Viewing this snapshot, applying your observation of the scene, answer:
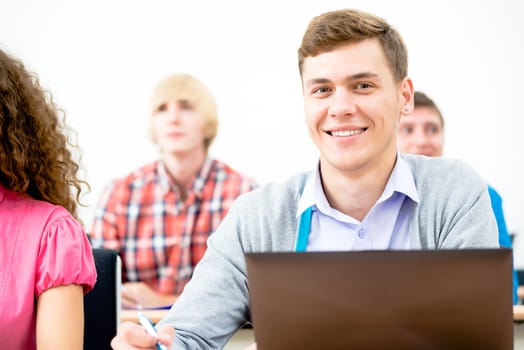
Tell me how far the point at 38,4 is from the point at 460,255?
3440 millimetres

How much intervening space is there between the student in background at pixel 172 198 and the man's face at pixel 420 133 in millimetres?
880

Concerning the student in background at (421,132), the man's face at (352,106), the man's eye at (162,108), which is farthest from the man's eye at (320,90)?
the man's eye at (162,108)

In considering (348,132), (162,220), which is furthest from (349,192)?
(162,220)

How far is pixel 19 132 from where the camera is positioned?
1.49 metres

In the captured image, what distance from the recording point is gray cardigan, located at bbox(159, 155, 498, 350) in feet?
4.70

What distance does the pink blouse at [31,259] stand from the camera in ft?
4.67

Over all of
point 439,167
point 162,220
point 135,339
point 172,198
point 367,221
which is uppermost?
point 439,167

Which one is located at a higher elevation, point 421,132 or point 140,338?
point 421,132

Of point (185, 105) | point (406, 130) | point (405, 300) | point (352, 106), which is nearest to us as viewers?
point (405, 300)

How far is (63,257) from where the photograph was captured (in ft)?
4.77

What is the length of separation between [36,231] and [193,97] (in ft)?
7.43

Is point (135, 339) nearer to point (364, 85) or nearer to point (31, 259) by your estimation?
point (31, 259)

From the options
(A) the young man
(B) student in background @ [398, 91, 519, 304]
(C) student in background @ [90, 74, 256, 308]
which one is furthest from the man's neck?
(C) student in background @ [90, 74, 256, 308]

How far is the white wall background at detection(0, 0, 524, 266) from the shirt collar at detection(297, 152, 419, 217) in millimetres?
2177
